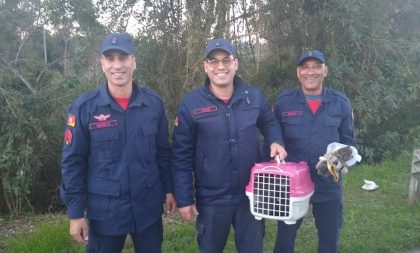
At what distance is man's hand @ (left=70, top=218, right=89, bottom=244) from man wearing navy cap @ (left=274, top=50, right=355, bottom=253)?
1.50 metres

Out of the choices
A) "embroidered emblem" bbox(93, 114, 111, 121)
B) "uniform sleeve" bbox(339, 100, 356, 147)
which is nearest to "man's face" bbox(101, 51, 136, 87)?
"embroidered emblem" bbox(93, 114, 111, 121)

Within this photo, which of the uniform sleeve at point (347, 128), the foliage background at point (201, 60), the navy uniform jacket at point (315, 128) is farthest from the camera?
the foliage background at point (201, 60)

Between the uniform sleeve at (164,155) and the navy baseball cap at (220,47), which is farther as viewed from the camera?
the uniform sleeve at (164,155)

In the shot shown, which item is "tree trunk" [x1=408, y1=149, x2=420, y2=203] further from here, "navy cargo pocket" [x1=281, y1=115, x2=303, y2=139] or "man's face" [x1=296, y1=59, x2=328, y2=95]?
"navy cargo pocket" [x1=281, y1=115, x2=303, y2=139]

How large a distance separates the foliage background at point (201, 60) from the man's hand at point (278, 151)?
3.41 m

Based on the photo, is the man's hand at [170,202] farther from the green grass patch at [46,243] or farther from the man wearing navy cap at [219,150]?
the green grass patch at [46,243]

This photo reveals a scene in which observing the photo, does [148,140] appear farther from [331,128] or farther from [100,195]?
[331,128]

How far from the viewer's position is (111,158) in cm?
274

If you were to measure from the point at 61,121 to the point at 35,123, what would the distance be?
0.54 m

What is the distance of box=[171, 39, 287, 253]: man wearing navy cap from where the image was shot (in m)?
2.92

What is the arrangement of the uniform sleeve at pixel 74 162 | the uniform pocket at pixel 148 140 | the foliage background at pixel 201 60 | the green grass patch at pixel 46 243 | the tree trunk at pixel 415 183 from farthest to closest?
1. the foliage background at pixel 201 60
2. the tree trunk at pixel 415 183
3. the green grass patch at pixel 46 243
4. the uniform pocket at pixel 148 140
5. the uniform sleeve at pixel 74 162

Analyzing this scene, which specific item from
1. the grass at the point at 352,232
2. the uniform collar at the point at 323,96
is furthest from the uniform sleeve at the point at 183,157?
the grass at the point at 352,232

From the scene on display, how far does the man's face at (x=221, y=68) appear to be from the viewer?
2914 millimetres

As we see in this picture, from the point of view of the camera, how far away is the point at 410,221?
4.89 m
